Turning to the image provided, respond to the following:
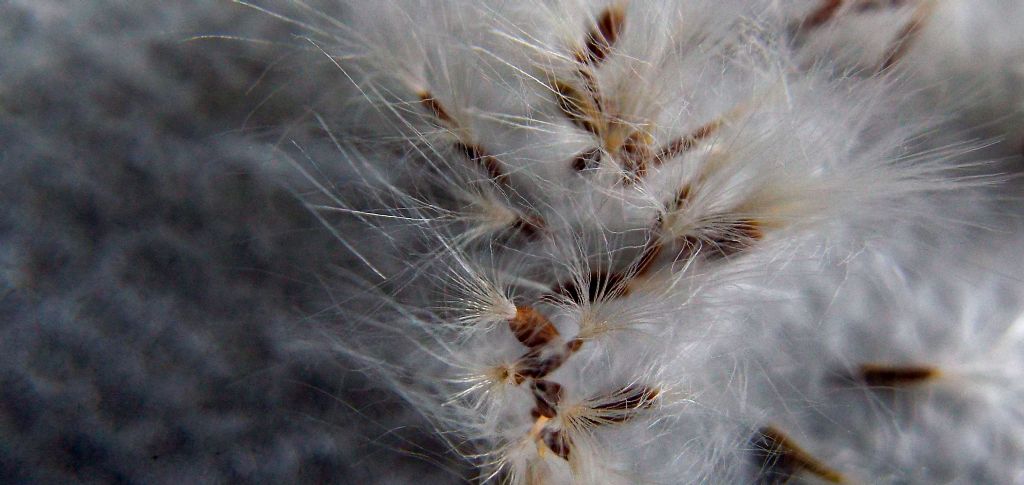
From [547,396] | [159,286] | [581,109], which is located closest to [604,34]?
[581,109]

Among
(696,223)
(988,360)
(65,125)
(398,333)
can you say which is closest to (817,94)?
(696,223)

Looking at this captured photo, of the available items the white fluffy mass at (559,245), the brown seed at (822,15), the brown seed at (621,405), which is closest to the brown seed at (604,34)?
the white fluffy mass at (559,245)

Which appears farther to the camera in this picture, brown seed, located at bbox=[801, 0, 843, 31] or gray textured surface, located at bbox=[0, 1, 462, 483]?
brown seed, located at bbox=[801, 0, 843, 31]

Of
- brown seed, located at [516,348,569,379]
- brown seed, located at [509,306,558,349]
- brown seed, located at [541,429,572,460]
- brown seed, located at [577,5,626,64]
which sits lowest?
brown seed, located at [541,429,572,460]

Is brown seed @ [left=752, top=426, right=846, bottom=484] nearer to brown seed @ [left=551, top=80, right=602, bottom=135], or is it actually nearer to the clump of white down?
the clump of white down

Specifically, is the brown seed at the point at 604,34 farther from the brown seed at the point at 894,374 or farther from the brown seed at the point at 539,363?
the brown seed at the point at 894,374

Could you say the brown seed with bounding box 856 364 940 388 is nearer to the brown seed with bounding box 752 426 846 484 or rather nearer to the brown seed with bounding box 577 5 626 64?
the brown seed with bounding box 752 426 846 484

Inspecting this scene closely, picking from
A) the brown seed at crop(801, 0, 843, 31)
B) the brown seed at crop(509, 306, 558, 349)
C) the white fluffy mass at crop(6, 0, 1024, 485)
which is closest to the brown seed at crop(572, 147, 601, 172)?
A: the white fluffy mass at crop(6, 0, 1024, 485)

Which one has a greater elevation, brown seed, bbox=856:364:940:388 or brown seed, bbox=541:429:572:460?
brown seed, bbox=856:364:940:388

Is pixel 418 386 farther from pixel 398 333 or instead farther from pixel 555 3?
pixel 555 3
